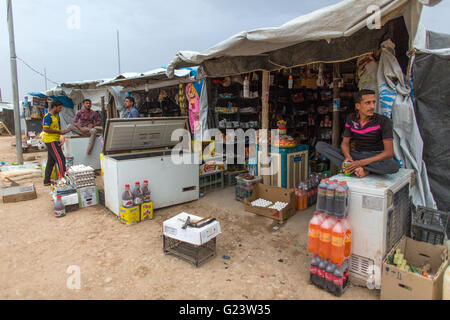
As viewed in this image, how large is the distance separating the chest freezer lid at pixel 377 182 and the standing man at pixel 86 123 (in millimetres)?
7078

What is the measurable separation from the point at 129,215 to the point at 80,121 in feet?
16.6

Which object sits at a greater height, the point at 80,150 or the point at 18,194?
the point at 80,150

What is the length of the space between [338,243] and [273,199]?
2.52 meters

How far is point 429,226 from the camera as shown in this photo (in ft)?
9.64

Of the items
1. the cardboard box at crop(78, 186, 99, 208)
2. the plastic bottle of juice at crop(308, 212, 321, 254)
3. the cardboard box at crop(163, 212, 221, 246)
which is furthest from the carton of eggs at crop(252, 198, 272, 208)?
the cardboard box at crop(78, 186, 99, 208)

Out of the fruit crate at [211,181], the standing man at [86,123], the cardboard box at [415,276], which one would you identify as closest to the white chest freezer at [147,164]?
the fruit crate at [211,181]

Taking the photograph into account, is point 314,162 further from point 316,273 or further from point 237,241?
point 316,273

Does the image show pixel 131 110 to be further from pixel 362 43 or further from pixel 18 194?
pixel 362 43

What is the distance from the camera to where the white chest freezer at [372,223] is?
262 cm

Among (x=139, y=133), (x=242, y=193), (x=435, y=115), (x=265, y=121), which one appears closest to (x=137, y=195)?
(x=139, y=133)

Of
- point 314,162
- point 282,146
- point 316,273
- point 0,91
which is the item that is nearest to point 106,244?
point 316,273

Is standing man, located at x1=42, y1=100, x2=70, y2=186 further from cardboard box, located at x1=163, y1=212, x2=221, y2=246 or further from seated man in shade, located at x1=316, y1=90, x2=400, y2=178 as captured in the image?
seated man in shade, located at x1=316, y1=90, x2=400, y2=178

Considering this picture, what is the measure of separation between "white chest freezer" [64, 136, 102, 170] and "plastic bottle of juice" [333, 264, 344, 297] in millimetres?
7371

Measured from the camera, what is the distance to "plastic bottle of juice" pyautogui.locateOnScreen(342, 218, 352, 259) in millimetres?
2662
